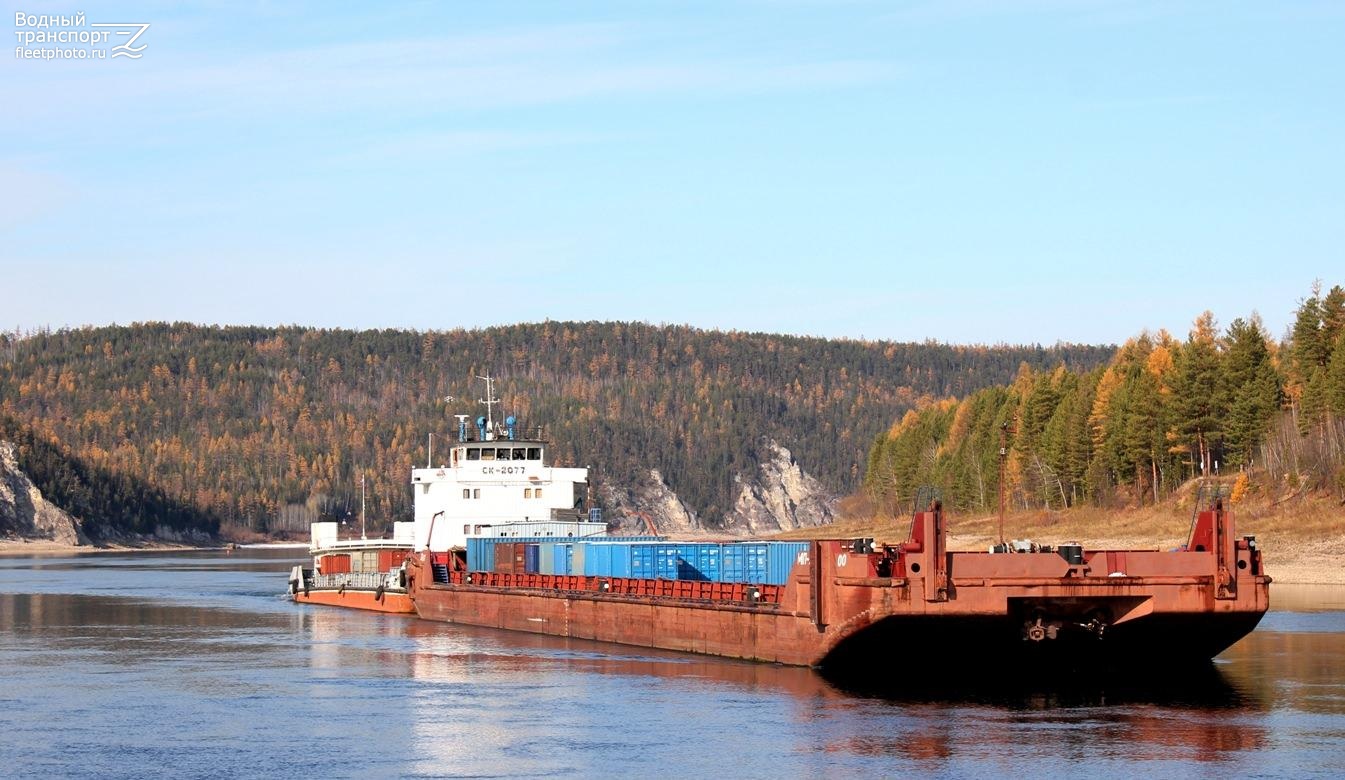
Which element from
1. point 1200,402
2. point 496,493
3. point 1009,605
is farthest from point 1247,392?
point 1009,605

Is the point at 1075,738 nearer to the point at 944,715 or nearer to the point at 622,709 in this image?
the point at 944,715

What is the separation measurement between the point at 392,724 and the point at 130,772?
703 cm

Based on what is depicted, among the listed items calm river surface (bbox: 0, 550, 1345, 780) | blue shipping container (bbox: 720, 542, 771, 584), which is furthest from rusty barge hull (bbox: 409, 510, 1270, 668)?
blue shipping container (bbox: 720, 542, 771, 584)

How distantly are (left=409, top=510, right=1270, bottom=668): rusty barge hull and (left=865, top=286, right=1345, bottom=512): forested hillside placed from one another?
5507cm

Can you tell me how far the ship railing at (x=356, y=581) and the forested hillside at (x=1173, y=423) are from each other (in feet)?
166

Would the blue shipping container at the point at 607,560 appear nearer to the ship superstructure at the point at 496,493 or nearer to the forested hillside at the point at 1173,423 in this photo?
the ship superstructure at the point at 496,493

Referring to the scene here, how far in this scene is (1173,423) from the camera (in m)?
114

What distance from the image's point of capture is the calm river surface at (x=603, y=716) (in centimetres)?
3369

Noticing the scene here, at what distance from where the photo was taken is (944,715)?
38969 millimetres

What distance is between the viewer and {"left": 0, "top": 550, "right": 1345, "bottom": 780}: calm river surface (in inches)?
1326

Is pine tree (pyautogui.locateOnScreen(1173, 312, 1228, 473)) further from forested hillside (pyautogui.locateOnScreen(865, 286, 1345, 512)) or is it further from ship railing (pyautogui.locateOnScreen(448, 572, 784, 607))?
ship railing (pyautogui.locateOnScreen(448, 572, 784, 607))

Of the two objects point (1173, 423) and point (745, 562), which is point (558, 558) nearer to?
point (745, 562)

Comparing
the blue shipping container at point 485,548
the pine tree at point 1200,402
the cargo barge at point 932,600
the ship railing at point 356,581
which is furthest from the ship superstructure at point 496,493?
the pine tree at point 1200,402

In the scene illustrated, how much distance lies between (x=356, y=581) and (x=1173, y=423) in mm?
59068
